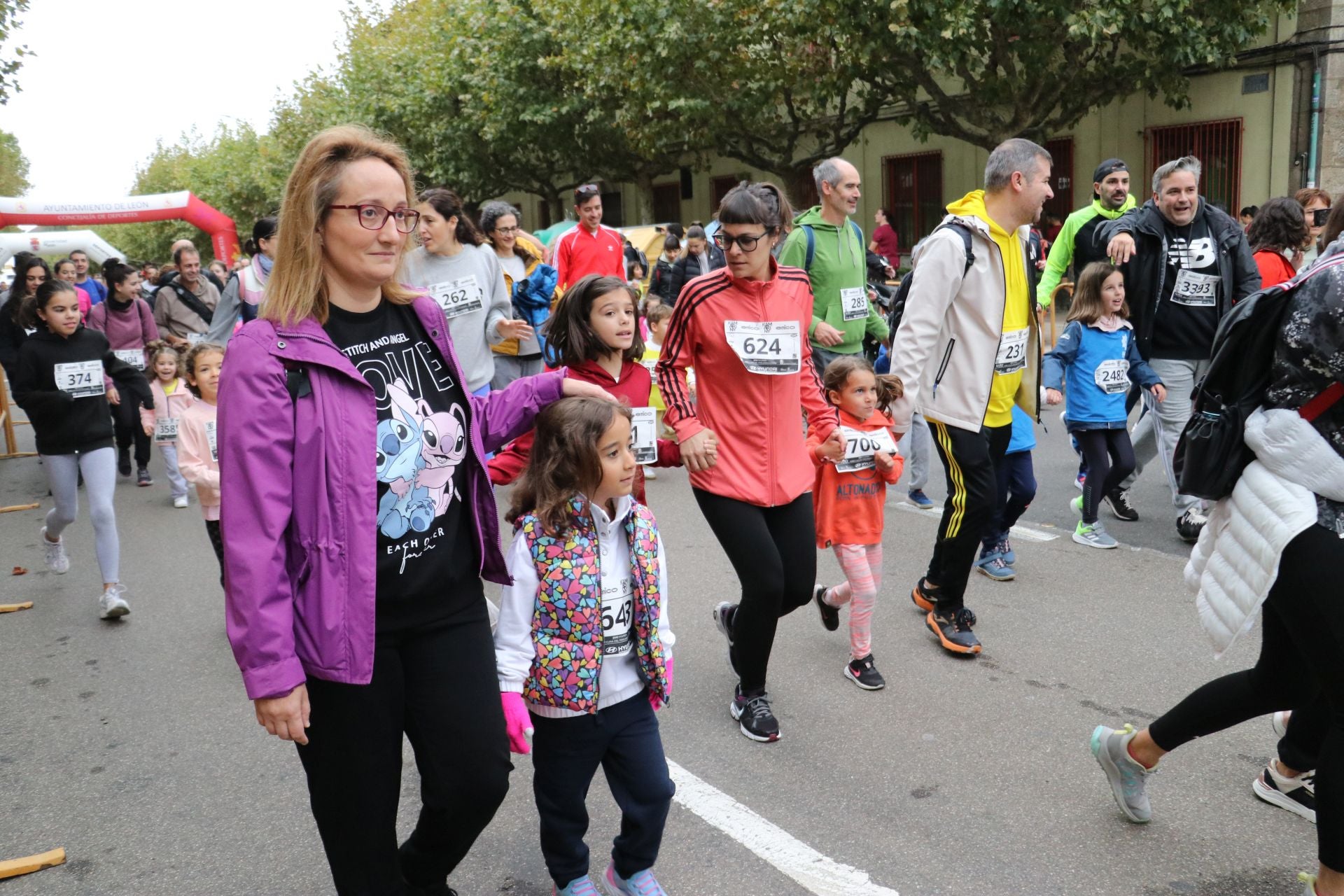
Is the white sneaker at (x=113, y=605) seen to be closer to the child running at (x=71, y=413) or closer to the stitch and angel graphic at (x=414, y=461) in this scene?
the child running at (x=71, y=413)

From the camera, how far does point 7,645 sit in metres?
5.81

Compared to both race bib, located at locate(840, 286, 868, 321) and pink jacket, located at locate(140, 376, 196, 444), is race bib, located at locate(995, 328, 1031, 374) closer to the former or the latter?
race bib, located at locate(840, 286, 868, 321)

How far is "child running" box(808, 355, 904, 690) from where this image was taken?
4.55m

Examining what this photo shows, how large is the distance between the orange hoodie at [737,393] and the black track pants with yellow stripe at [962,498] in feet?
3.00

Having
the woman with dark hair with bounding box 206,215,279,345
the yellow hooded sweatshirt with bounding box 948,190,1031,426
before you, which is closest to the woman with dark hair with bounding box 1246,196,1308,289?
the yellow hooded sweatshirt with bounding box 948,190,1031,426

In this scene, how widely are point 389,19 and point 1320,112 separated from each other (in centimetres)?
2912

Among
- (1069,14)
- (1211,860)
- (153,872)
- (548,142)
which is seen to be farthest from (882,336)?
(548,142)

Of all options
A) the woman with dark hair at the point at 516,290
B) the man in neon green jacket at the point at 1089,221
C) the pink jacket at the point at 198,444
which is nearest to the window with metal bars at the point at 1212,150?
the man in neon green jacket at the point at 1089,221

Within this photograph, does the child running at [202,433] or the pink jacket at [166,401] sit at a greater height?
the child running at [202,433]

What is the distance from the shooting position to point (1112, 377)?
21.0 feet

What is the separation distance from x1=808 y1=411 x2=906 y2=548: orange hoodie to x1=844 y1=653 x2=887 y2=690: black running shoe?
48 centimetres

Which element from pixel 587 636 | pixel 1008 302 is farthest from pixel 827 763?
pixel 1008 302

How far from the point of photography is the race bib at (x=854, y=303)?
672 cm

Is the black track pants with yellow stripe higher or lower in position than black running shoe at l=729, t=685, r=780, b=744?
higher
